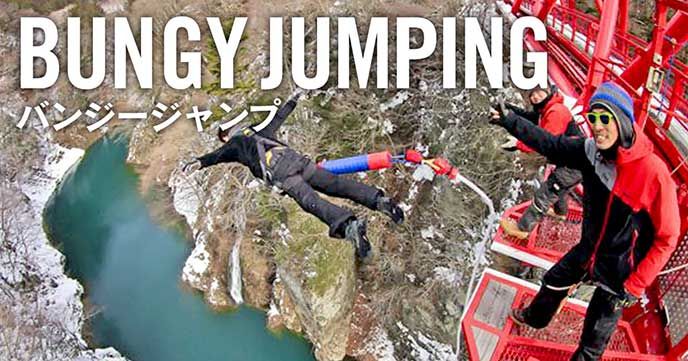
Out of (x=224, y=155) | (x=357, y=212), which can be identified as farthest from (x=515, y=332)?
(x=357, y=212)

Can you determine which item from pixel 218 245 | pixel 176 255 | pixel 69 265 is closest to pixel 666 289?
pixel 218 245

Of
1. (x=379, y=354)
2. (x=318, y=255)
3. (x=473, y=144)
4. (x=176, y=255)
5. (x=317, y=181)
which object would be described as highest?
(x=317, y=181)

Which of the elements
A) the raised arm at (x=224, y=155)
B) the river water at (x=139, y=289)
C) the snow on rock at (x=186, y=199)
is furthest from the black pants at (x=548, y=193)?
the snow on rock at (x=186, y=199)

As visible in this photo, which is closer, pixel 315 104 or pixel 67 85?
pixel 315 104

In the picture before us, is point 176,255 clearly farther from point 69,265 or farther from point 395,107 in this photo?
point 395,107

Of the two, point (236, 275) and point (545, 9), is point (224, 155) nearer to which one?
point (545, 9)
